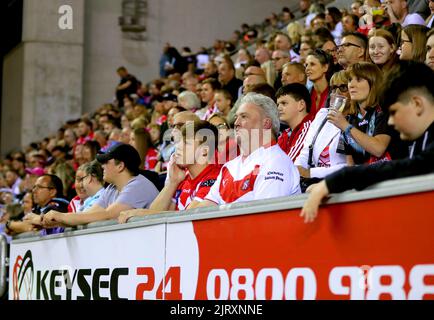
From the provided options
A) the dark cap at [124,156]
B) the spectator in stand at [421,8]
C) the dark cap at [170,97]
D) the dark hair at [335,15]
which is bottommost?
the dark cap at [124,156]

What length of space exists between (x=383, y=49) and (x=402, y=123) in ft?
9.38

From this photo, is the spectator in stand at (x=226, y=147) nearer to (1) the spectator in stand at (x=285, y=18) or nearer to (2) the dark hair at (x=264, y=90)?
(2) the dark hair at (x=264, y=90)

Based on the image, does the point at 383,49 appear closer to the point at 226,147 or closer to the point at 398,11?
the point at 226,147

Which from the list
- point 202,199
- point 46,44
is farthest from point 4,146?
point 202,199

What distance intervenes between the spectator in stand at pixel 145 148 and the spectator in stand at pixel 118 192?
8.71 ft

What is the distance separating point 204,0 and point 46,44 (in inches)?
184

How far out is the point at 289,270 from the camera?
3738 millimetres

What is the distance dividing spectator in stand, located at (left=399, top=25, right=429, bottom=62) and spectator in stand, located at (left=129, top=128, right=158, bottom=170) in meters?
4.45

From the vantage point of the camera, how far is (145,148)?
9820mm

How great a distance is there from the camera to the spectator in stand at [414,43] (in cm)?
582

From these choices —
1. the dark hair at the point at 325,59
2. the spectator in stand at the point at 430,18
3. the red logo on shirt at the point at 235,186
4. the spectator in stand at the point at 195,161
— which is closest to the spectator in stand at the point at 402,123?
the red logo on shirt at the point at 235,186

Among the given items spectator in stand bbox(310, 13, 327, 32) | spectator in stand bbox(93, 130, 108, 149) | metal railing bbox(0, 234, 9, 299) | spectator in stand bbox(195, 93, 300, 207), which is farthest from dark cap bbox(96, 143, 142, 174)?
spectator in stand bbox(93, 130, 108, 149)

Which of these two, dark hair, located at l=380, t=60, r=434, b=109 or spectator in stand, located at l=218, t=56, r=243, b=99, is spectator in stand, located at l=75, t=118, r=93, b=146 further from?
Result: dark hair, located at l=380, t=60, r=434, b=109

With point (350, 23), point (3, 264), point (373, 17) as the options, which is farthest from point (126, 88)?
point (3, 264)
